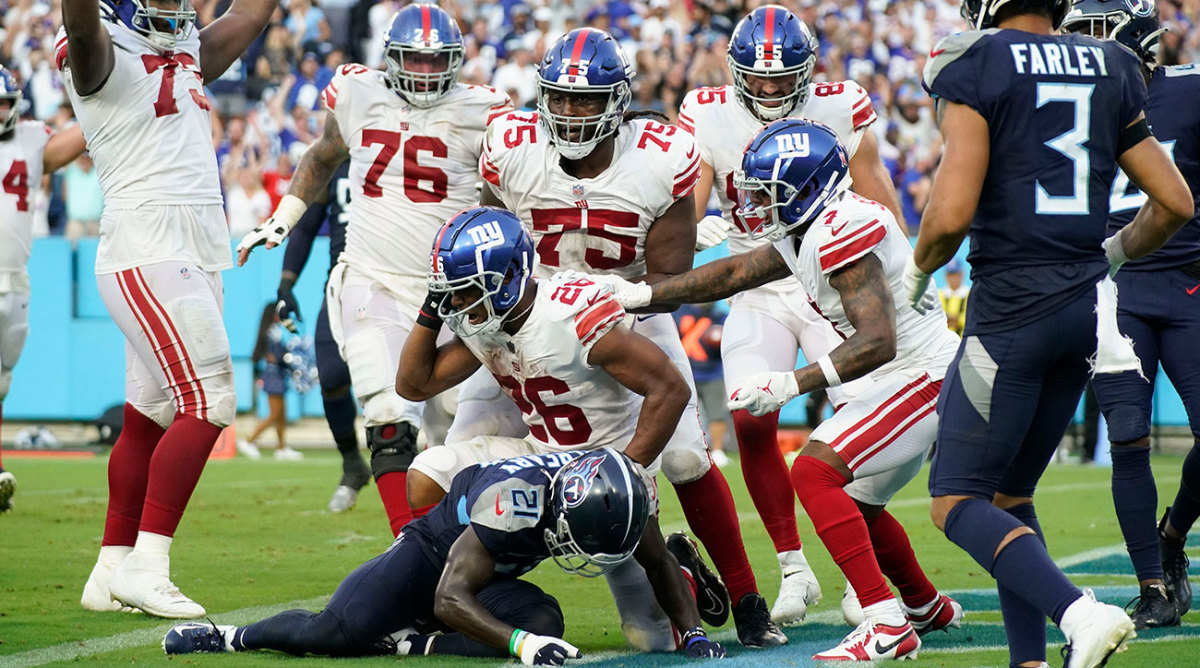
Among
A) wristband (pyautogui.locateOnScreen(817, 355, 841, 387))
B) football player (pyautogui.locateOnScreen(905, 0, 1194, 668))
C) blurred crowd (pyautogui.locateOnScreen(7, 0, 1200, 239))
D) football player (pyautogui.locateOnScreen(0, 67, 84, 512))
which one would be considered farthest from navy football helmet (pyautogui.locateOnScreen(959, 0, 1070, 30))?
blurred crowd (pyautogui.locateOnScreen(7, 0, 1200, 239))

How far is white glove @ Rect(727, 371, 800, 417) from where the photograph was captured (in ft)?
12.7

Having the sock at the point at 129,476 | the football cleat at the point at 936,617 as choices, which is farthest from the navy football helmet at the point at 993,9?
the sock at the point at 129,476

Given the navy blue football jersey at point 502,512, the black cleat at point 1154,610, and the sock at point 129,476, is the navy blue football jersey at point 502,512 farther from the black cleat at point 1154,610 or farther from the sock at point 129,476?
the black cleat at point 1154,610

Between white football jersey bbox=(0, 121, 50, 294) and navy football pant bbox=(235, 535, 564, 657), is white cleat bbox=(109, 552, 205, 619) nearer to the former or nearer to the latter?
navy football pant bbox=(235, 535, 564, 657)

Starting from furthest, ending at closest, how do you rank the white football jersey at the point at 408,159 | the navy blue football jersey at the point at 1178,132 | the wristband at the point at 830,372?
the white football jersey at the point at 408,159
the navy blue football jersey at the point at 1178,132
the wristband at the point at 830,372

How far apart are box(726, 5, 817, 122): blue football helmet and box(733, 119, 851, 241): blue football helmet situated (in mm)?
932

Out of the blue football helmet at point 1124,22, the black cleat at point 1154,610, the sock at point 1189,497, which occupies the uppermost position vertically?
the blue football helmet at point 1124,22

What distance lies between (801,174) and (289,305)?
4.07 metres

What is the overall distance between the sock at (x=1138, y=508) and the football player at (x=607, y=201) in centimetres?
128

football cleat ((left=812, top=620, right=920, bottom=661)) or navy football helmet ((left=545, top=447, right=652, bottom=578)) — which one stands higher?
navy football helmet ((left=545, top=447, right=652, bottom=578))

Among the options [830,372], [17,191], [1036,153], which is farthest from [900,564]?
[17,191]

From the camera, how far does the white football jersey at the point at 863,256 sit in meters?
4.04

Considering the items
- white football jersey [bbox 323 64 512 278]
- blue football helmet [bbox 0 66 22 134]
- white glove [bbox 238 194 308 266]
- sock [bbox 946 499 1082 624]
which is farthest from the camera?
blue football helmet [bbox 0 66 22 134]

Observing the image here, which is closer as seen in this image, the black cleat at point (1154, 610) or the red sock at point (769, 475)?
the black cleat at point (1154, 610)
